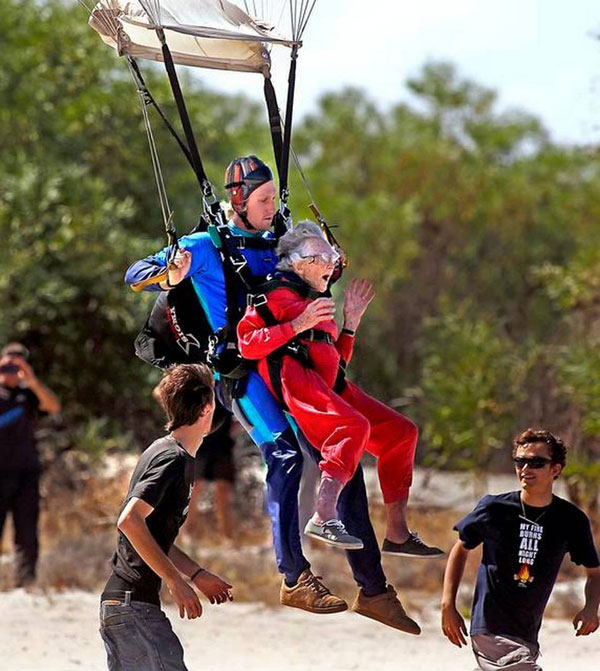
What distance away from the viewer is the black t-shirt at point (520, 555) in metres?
5.65

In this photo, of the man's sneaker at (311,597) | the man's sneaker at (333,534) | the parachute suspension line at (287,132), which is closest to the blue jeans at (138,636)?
the man's sneaker at (311,597)

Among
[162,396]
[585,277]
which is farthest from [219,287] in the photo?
[585,277]

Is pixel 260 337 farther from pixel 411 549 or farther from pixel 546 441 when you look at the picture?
pixel 546 441

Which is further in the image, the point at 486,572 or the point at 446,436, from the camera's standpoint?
the point at 446,436

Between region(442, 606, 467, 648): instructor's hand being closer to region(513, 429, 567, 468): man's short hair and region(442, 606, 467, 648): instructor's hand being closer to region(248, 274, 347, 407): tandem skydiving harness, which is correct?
region(513, 429, 567, 468): man's short hair

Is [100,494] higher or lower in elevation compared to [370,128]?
lower

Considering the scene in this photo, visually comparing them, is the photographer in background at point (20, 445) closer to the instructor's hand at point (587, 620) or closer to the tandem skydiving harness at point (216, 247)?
the tandem skydiving harness at point (216, 247)

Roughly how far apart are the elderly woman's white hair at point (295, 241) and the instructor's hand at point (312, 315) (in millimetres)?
228

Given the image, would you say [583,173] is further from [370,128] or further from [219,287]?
[219,287]

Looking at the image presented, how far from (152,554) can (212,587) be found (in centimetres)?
31

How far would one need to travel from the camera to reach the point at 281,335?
5.29m

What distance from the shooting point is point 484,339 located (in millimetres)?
14758

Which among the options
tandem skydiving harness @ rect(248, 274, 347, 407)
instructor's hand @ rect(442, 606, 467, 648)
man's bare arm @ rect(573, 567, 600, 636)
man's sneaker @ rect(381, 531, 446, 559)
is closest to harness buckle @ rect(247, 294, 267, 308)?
tandem skydiving harness @ rect(248, 274, 347, 407)

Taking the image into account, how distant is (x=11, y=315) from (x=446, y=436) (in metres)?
4.78
